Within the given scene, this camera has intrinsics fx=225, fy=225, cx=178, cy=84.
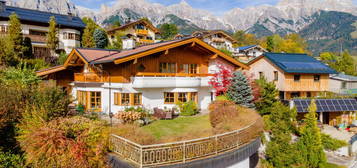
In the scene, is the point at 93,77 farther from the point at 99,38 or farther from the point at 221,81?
the point at 99,38

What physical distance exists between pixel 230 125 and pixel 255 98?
8878 mm

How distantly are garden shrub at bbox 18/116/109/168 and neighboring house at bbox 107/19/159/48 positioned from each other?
4239 cm

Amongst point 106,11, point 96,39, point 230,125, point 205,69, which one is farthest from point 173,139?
point 106,11

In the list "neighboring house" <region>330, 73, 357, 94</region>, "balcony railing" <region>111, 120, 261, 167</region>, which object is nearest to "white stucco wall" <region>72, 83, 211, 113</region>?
"balcony railing" <region>111, 120, 261, 167</region>

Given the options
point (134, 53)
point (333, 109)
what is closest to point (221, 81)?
point (134, 53)

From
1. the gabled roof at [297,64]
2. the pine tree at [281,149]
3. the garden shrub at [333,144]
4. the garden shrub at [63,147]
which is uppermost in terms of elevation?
the gabled roof at [297,64]

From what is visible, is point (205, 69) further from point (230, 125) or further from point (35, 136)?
point (35, 136)

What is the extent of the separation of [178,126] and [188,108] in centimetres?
390

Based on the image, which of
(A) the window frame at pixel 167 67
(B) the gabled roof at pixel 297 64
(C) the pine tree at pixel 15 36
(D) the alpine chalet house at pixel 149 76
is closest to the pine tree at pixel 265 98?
(D) the alpine chalet house at pixel 149 76

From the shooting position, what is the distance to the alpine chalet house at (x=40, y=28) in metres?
33.3

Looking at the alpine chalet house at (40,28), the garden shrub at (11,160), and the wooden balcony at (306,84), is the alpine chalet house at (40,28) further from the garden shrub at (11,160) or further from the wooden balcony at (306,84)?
the wooden balcony at (306,84)

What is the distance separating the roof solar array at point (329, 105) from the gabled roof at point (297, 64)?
399 centimetres

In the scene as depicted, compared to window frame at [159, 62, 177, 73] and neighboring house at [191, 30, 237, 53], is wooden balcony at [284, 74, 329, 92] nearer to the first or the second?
window frame at [159, 62, 177, 73]

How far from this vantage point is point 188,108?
19.0 m
